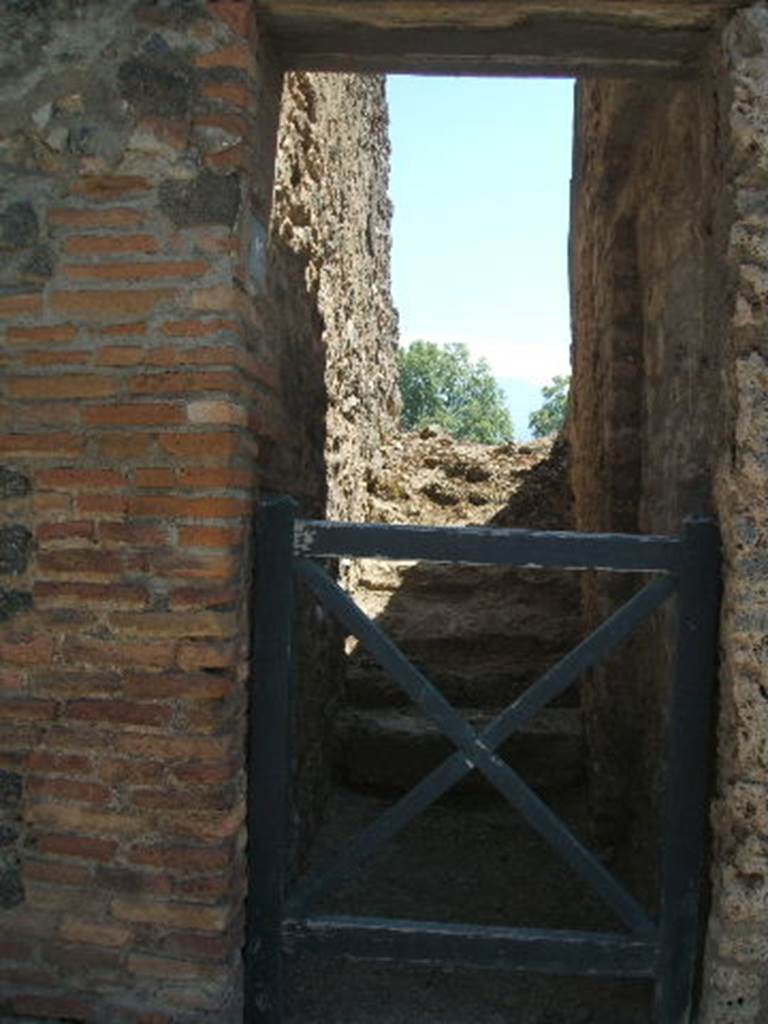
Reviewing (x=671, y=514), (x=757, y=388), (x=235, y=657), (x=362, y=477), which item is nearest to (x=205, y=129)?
(x=235, y=657)

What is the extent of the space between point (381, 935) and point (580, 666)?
0.95 meters

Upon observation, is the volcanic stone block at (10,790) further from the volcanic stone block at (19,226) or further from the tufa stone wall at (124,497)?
the volcanic stone block at (19,226)

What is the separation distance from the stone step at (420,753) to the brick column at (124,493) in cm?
194

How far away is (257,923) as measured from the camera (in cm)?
258

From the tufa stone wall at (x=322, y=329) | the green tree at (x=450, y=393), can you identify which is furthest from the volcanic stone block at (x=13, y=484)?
the green tree at (x=450, y=393)

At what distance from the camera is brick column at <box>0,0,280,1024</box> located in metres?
2.30

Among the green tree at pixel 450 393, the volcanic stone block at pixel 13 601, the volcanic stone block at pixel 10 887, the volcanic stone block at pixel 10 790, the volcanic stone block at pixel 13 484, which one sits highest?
the green tree at pixel 450 393

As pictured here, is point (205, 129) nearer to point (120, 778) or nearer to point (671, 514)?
point (120, 778)

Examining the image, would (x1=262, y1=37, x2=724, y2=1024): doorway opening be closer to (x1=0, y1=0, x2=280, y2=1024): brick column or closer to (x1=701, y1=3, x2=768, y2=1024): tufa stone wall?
(x1=701, y1=3, x2=768, y2=1024): tufa stone wall

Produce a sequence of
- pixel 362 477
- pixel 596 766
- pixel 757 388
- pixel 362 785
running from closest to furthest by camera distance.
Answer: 1. pixel 757 388
2. pixel 596 766
3. pixel 362 785
4. pixel 362 477

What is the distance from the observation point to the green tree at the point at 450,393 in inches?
1316

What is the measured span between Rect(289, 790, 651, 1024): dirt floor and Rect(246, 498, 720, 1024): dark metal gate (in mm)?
502

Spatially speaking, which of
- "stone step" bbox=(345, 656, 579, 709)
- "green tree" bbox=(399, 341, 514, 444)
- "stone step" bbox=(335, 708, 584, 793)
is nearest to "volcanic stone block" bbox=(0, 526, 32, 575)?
"stone step" bbox=(335, 708, 584, 793)

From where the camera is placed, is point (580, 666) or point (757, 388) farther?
point (580, 666)
